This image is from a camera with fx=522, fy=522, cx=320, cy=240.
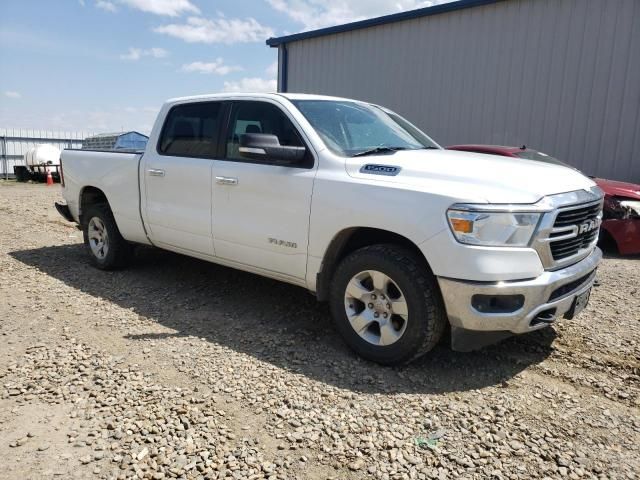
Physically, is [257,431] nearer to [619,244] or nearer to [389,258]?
[389,258]

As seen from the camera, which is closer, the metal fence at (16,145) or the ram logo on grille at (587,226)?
the ram logo on grille at (587,226)

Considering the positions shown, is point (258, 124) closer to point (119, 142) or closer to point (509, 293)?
point (509, 293)

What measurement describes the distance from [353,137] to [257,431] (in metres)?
2.36

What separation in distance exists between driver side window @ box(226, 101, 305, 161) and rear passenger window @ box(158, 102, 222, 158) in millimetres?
194

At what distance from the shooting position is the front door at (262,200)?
12.9 feet

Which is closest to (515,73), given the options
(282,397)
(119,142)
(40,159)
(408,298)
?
(119,142)

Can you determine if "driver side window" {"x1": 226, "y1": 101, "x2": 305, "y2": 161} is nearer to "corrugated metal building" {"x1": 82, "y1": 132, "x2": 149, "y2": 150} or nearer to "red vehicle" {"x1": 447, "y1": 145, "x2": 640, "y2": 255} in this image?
"corrugated metal building" {"x1": 82, "y1": 132, "x2": 149, "y2": 150}

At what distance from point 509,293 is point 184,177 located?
120 inches

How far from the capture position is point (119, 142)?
6461mm

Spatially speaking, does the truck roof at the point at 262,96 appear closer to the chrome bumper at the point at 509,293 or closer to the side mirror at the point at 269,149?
the side mirror at the point at 269,149

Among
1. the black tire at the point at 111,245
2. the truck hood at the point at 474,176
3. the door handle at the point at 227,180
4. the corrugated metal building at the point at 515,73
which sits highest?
the corrugated metal building at the point at 515,73

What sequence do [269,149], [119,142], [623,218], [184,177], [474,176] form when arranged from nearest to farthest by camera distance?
[474,176]
[269,149]
[184,177]
[119,142]
[623,218]

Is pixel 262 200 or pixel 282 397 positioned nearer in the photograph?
pixel 282 397

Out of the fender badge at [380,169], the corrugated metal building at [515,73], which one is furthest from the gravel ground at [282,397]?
the corrugated metal building at [515,73]
